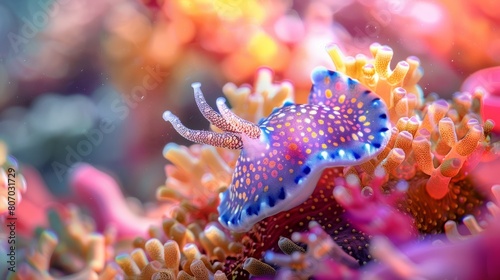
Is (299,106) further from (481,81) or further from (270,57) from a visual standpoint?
(270,57)

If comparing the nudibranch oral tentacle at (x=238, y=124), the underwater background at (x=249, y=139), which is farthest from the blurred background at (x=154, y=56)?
the nudibranch oral tentacle at (x=238, y=124)

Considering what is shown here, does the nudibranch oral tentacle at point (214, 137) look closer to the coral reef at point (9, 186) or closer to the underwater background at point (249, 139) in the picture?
the underwater background at point (249, 139)

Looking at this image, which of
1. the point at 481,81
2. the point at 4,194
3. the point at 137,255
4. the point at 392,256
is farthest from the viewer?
the point at 4,194

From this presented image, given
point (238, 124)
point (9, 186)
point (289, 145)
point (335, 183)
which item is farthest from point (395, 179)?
point (9, 186)

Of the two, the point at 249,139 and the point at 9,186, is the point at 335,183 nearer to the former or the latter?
the point at 249,139

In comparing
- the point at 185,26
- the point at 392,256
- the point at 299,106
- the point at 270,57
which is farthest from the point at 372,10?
the point at 392,256

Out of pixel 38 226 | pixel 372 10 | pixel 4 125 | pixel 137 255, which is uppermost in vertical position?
pixel 372 10

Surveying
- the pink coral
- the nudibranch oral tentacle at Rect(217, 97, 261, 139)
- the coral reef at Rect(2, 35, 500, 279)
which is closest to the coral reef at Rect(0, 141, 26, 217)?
the pink coral
